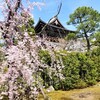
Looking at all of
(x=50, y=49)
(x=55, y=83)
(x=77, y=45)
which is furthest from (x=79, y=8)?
(x=50, y=49)

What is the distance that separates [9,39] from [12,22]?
0.45m

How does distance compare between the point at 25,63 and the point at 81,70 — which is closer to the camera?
the point at 25,63

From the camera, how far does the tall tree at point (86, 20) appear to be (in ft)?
105

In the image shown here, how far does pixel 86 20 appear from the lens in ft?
108

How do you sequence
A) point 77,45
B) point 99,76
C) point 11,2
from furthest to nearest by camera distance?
point 77,45 < point 99,76 < point 11,2

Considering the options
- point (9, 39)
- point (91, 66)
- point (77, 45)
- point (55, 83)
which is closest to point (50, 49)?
point (9, 39)

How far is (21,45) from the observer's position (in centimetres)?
610

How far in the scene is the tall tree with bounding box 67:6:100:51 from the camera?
32.0 metres

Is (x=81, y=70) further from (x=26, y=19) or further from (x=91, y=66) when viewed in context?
(x=26, y=19)

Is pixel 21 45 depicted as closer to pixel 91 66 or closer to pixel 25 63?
pixel 25 63

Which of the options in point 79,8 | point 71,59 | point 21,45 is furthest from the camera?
point 79,8

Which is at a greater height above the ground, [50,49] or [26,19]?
[26,19]

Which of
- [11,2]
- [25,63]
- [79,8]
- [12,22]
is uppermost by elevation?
[79,8]

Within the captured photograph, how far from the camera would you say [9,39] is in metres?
6.29
